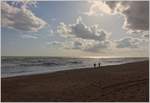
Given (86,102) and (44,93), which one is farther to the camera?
(44,93)

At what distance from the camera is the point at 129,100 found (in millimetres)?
8289

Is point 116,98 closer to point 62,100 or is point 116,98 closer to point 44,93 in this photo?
point 62,100

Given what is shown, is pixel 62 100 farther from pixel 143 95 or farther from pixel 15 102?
pixel 143 95

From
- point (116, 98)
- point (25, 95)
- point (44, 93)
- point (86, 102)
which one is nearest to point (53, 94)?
point (44, 93)

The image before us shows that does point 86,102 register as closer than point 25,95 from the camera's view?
Yes

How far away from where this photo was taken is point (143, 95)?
8750 millimetres

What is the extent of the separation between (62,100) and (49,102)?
0.52 meters

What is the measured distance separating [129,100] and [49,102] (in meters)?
2.93

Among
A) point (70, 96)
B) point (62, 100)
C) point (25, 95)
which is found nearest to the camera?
point (62, 100)

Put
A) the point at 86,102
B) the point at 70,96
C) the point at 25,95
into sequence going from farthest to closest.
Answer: the point at 25,95 → the point at 70,96 → the point at 86,102

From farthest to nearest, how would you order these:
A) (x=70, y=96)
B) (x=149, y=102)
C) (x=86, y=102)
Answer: (x=70, y=96) → (x=86, y=102) → (x=149, y=102)

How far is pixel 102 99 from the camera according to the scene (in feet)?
28.5

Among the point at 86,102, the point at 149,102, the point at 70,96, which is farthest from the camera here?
the point at 70,96

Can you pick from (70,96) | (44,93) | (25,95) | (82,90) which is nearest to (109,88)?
(82,90)
